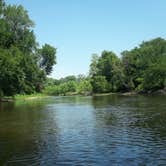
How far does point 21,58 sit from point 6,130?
48.4m

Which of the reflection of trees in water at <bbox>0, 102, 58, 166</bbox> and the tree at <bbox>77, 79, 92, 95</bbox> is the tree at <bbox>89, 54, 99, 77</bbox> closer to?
the tree at <bbox>77, 79, 92, 95</bbox>

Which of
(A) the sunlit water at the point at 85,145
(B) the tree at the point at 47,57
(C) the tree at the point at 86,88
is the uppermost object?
(B) the tree at the point at 47,57

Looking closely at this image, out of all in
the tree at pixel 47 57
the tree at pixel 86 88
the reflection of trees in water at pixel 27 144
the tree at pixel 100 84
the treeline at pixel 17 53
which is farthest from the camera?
the tree at pixel 86 88

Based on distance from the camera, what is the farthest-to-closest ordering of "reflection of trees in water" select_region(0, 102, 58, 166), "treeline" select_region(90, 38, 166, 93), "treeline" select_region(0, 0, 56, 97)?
1. "treeline" select_region(90, 38, 166, 93)
2. "treeline" select_region(0, 0, 56, 97)
3. "reflection of trees in water" select_region(0, 102, 58, 166)

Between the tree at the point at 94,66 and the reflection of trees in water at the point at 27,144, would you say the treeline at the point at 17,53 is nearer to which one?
the reflection of trees in water at the point at 27,144

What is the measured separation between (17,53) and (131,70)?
64.5 m

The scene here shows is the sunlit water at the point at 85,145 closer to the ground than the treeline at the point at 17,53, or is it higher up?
closer to the ground

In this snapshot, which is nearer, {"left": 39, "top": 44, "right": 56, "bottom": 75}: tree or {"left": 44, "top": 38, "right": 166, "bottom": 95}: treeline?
{"left": 39, "top": 44, "right": 56, "bottom": 75}: tree

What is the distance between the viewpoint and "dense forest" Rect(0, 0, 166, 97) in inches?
2786

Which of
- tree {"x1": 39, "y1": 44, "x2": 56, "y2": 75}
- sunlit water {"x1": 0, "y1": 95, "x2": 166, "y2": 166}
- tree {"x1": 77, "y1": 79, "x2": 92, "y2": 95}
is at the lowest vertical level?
sunlit water {"x1": 0, "y1": 95, "x2": 166, "y2": 166}

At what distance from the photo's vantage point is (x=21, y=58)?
236 ft

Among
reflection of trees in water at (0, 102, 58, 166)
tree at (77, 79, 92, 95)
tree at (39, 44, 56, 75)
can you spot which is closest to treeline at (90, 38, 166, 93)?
tree at (77, 79, 92, 95)

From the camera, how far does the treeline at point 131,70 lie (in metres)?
106

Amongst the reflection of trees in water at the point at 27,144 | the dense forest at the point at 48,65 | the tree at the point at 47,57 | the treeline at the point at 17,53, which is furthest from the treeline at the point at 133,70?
the reflection of trees in water at the point at 27,144
